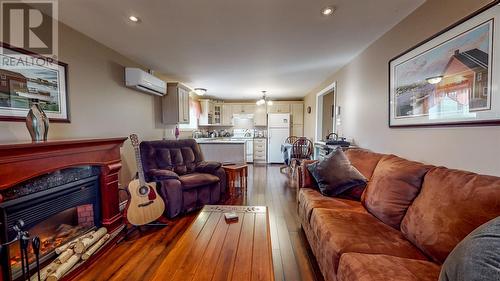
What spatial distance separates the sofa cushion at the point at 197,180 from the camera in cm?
297

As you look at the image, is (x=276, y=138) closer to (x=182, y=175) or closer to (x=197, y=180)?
(x=182, y=175)

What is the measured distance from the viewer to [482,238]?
76 cm

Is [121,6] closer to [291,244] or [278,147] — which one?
[291,244]

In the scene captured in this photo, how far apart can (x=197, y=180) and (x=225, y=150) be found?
178cm

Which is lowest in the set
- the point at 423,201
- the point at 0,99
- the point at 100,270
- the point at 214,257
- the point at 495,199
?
the point at 100,270

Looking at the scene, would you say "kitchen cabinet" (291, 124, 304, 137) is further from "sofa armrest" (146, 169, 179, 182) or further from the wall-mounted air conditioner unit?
"sofa armrest" (146, 169, 179, 182)

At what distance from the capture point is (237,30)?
229cm

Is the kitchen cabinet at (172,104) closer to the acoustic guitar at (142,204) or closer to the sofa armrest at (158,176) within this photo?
the sofa armrest at (158,176)

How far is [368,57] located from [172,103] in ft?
11.4

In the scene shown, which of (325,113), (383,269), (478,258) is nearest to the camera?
(478,258)

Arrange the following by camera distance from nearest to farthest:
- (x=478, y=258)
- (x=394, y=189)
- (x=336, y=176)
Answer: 1. (x=478, y=258)
2. (x=394, y=189)
3. (x=336, y=176)

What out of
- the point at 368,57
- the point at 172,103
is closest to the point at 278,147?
the point at 172,103

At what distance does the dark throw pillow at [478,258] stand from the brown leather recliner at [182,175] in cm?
268

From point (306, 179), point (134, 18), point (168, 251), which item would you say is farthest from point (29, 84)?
point (306, 179)
